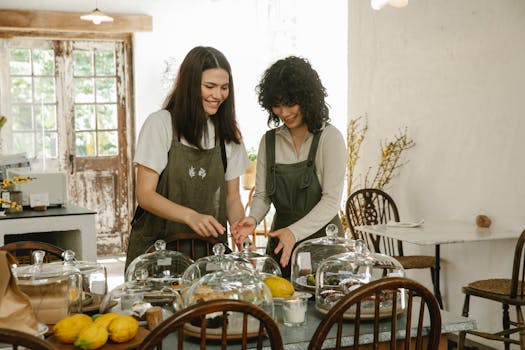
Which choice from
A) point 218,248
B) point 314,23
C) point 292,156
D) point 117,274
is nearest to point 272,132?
point 292,156

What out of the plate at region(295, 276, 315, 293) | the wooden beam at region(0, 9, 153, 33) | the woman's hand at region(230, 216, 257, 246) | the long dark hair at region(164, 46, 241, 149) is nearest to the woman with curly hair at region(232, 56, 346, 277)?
the woman's hand at region(230, 216, 257, 246)

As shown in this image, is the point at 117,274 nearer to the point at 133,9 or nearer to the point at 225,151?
the point at 133,9

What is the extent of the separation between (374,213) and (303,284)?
341 cm

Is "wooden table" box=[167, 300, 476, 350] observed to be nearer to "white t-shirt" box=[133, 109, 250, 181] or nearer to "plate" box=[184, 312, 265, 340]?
"plate" box=[184, 312, 265, 340]

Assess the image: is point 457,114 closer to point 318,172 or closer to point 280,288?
point 318,172

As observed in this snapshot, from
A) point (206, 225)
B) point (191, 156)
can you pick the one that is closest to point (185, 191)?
point (191, 156)

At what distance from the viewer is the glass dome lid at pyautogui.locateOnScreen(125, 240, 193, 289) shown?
7.27ft

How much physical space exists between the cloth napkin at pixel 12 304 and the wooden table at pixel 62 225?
2507 millimetres

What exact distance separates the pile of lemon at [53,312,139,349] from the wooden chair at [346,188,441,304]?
3.12 m

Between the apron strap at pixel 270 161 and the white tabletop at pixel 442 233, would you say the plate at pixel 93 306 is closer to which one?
the apron strap at pixel 270 161

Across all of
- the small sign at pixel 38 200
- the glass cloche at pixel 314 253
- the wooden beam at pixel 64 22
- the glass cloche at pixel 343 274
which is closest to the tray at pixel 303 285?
the glass cloche at pixel 314 253

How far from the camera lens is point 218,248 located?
6.72 ft

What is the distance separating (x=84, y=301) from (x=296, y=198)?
3.96 ft

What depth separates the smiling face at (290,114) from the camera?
9.66ft
